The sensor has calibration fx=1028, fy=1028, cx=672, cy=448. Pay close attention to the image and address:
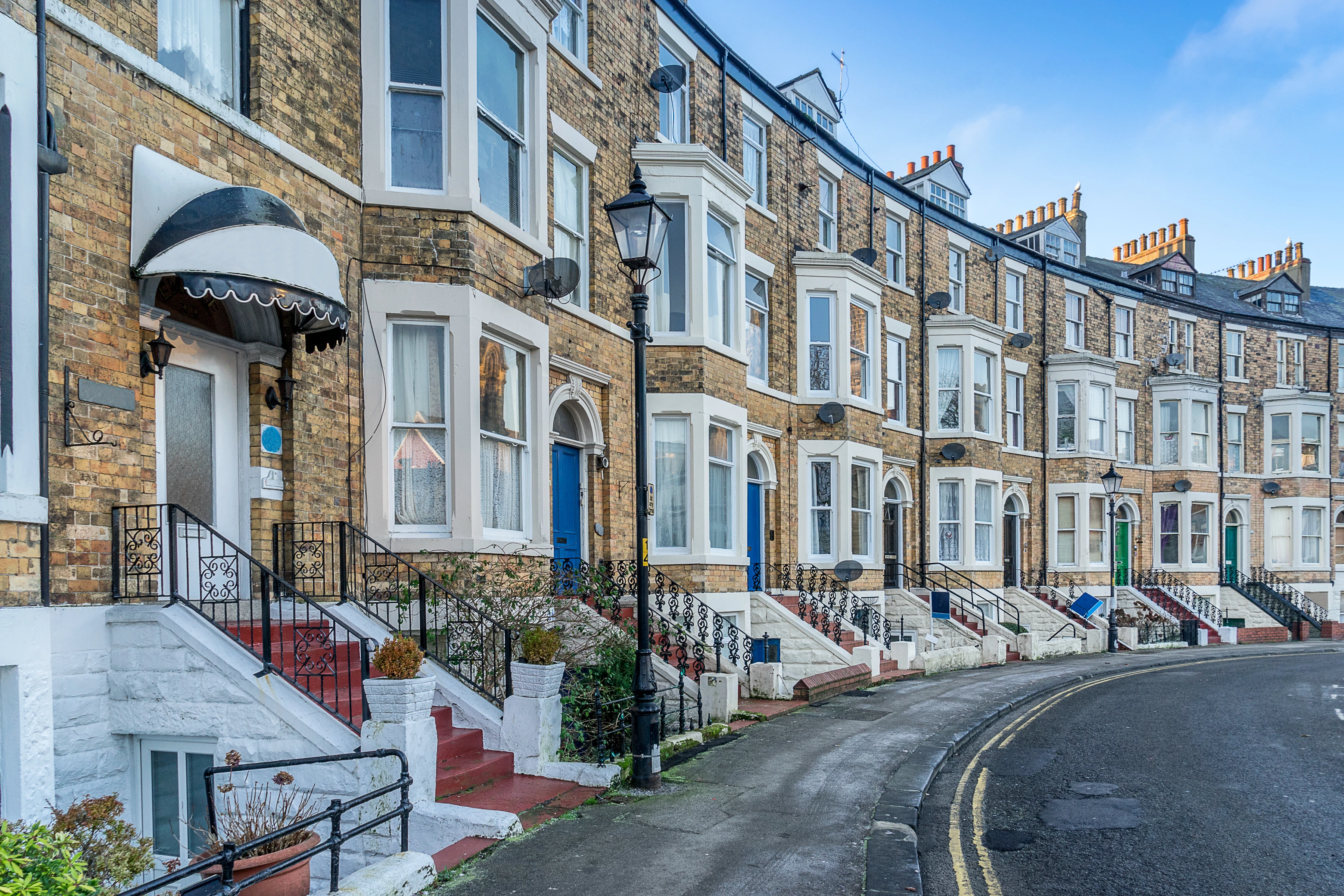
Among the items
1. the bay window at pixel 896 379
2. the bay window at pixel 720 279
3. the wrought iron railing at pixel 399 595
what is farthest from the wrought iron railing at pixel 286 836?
the bay window at pixel 896 379

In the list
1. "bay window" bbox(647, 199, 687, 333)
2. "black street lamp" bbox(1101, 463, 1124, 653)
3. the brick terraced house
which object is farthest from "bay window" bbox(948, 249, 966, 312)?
"bay window" bbox(647, 199, 687, 333)

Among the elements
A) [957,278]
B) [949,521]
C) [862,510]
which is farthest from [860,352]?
[957,278]

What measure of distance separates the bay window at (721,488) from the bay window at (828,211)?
7156 mm

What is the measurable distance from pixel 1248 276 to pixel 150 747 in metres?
48.1

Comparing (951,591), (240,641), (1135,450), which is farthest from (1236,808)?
(1135,450)

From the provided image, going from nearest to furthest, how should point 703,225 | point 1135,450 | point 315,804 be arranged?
1. point 315,804
2. point 703,225
3. point 1135,450

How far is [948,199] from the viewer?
29344mm

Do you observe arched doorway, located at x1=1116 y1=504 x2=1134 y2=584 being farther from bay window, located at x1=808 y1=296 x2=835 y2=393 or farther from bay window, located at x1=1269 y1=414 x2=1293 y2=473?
bay window, located at x1=808 y1=296 x2=835 y2=393

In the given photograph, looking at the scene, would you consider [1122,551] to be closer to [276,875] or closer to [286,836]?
[286,836]

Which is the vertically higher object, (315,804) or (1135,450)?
(1135,450)

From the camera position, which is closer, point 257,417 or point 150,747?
point 150,747

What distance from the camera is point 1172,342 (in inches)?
1382

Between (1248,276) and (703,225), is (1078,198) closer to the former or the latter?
(1248,276)

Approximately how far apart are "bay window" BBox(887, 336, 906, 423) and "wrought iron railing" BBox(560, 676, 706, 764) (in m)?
14.2
